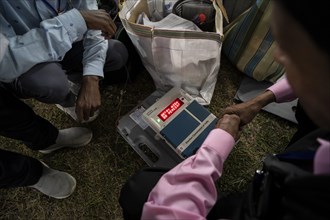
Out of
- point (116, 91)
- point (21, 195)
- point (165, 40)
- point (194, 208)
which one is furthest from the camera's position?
point (116, 91)

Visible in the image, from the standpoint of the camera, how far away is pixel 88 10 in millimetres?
917

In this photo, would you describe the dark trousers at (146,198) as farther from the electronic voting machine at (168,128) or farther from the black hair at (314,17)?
the black hair at (314,17)

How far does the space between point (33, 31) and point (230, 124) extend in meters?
0.63

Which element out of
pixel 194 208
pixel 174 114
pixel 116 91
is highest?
pixel 194 208

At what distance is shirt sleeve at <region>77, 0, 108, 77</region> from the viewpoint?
38.4 inches

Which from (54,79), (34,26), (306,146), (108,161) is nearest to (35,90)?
(54,79)

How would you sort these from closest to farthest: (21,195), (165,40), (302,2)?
1. (302,2)
2. (165,40)
3. (21,195)

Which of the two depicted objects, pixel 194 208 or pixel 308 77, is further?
pixel 194 208

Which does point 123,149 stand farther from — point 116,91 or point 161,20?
point 161,20

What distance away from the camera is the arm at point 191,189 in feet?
1.88

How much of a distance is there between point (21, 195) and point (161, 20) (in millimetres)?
929

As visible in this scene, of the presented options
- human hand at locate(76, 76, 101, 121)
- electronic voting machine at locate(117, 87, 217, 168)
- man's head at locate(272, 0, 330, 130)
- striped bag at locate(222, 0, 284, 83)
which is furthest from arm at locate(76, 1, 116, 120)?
man's head at locate(272, 0, 330, 130)

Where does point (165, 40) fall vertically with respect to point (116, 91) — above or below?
above

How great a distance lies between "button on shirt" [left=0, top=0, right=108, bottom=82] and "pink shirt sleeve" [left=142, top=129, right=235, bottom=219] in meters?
0.51
